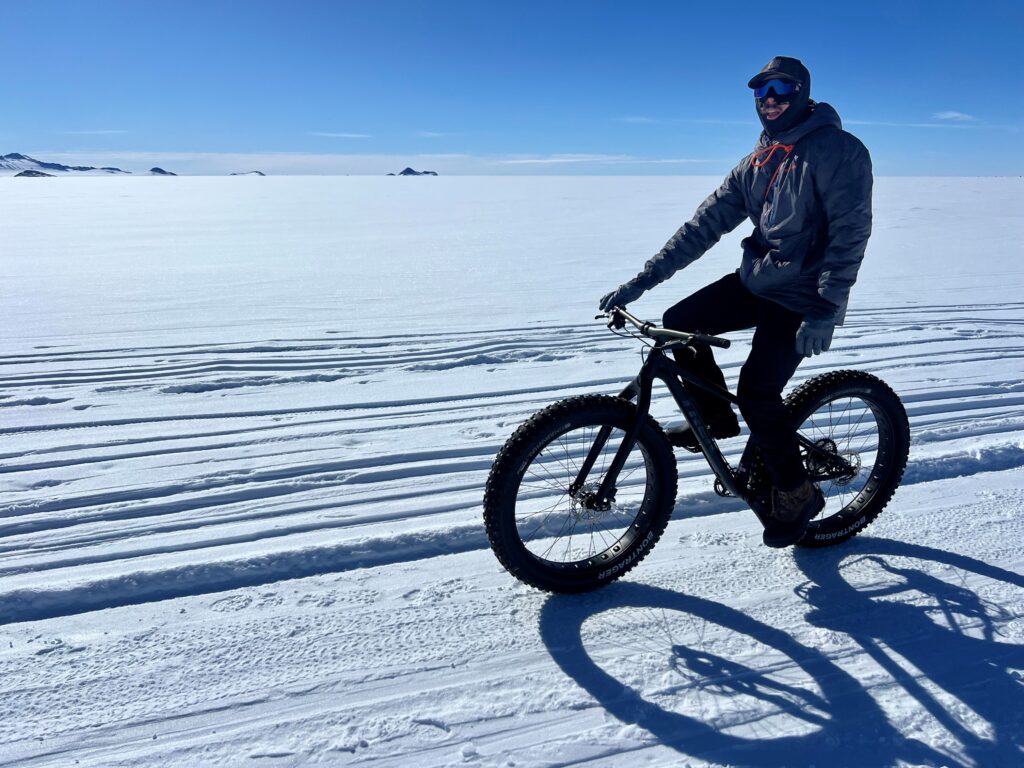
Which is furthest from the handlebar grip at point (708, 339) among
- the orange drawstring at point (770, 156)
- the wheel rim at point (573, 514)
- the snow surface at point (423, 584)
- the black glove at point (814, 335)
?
the snow surface at point (423, 584)

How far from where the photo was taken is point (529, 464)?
291 cm

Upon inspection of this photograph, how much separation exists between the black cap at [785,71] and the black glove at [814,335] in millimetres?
897

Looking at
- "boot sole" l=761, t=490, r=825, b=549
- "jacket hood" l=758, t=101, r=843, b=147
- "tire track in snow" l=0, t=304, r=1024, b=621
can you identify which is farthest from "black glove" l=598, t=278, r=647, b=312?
"tire track in snow" l=0, t=304, r=1024, b=621

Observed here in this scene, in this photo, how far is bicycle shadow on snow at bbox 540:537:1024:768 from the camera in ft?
7.68

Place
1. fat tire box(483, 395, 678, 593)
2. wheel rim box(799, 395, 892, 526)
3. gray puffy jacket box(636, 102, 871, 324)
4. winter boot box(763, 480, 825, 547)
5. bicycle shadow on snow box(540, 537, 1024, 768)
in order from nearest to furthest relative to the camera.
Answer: bicycle shadow on snow box(540, 537, 1024, 768) → gray puffy jacket box(636, 102, 871, 324) → fat tire box(483, 395, 678, 593) → winter boot box(763, 480, 825, 547) → wheel rim box(799, 395, 892, 526)

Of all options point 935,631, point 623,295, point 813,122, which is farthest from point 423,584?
point 813,122

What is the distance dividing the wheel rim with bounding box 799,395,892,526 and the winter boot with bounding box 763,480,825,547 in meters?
0.25

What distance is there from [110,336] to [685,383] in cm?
617

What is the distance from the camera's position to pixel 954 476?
4.22 m

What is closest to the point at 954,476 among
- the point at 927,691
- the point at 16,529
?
the point at 927,691

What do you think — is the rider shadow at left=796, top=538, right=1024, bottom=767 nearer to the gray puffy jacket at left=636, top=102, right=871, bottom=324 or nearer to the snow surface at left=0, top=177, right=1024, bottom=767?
the snow surface at left=0, top=177, right=1024, bottom=767

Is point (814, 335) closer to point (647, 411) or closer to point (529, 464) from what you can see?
point (647, 411)

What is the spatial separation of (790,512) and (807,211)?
4.06 feet

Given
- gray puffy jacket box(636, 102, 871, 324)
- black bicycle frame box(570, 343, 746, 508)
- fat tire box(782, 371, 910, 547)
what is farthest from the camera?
fat tire box(782, 371, 910, 547)
